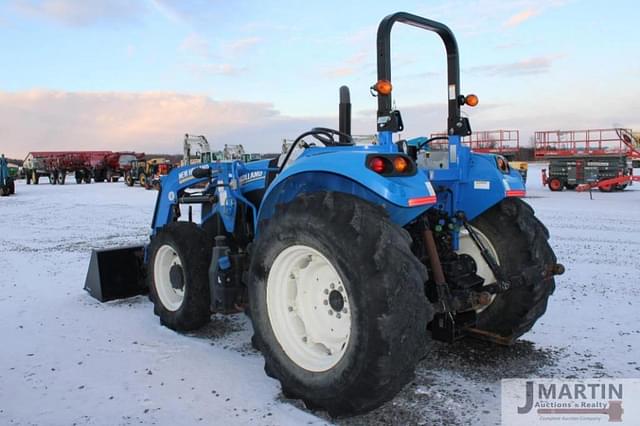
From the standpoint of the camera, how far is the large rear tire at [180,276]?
4707mm

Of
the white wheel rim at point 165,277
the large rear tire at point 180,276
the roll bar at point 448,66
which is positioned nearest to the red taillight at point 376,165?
the roll bar at point 448,66

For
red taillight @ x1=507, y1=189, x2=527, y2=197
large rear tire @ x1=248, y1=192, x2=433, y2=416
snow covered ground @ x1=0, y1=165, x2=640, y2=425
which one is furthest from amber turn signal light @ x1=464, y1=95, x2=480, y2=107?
snow covered ground @ x1=0, y1=165, x2=640, y2=425

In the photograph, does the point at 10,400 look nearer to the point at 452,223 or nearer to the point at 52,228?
the point at 452,223

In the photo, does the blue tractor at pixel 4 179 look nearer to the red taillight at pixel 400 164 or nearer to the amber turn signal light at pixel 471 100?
the amber turn signal light at pixel 471 100

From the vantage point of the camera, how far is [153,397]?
3.48 metres

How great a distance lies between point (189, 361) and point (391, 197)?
2.17 meters

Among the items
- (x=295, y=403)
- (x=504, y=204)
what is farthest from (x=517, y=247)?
(x=295, y=403)

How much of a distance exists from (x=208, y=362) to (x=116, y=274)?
7.72 feet

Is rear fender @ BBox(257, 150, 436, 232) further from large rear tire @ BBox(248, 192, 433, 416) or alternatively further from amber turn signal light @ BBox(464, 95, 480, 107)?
amber turn signal light @ BBox(464, 95, 480, 107)

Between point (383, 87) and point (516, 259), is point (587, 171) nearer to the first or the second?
point (516, 259)

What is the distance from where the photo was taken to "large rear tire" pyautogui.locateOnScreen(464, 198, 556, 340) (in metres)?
4.01

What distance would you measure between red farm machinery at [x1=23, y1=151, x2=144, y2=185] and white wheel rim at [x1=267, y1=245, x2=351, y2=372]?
36.5m

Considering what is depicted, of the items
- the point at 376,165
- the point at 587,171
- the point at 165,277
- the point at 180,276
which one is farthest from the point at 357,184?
the point at 587,171

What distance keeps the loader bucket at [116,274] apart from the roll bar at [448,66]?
359cm
